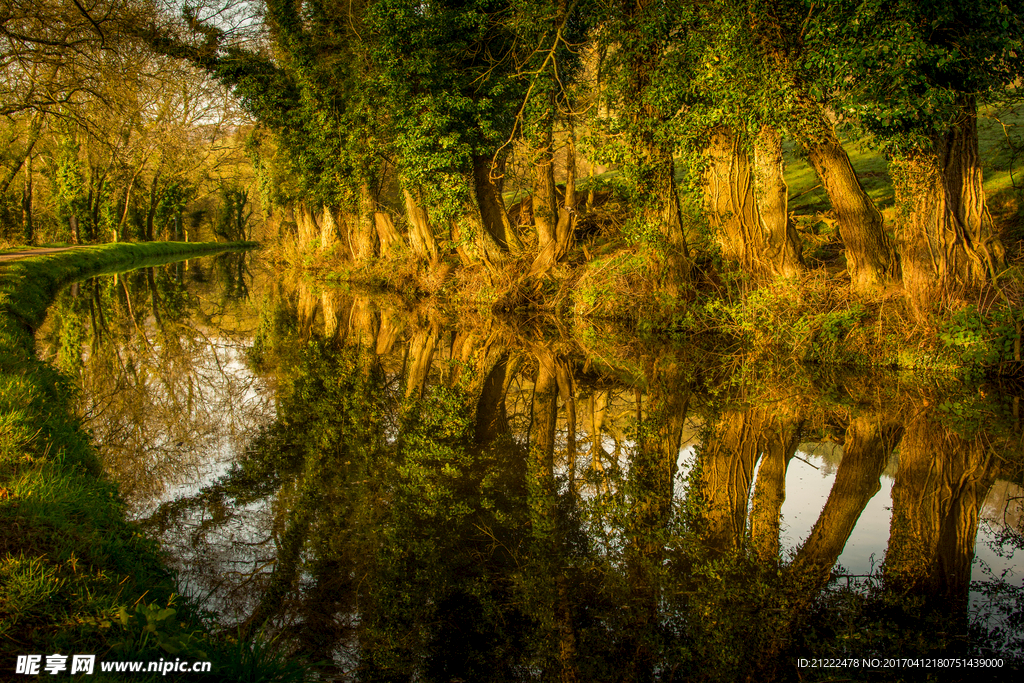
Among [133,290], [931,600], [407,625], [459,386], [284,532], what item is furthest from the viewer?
[133,290]

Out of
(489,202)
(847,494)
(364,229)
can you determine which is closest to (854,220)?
(847,494)

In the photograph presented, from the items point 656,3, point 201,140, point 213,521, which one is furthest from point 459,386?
point 201,140

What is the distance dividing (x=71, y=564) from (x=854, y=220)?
39.4 feet

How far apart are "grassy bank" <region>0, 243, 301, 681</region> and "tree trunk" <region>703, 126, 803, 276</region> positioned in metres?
11.1

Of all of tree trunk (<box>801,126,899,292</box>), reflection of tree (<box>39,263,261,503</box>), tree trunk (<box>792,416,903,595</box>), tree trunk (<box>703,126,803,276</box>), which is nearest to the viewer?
tree trunk (<box>792,416,903,595</box>)

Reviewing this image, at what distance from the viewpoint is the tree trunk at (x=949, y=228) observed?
35.6ft

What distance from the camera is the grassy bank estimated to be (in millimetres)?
3414

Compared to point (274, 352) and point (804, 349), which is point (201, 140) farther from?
point (804, 349)

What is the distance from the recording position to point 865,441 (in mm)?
7949

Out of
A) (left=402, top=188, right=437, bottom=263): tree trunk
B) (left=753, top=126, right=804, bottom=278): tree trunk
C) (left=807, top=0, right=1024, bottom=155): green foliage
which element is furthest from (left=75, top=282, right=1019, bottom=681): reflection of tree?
(left=402, top=188, right=437, bottom=263): tree trunk

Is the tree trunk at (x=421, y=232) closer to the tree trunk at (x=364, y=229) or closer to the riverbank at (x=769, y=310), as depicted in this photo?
the riverbank at (x=769, y=310)

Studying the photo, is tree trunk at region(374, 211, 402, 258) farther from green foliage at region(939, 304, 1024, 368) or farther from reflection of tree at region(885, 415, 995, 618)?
reflection of tree at region(885, 415, 995, 618)

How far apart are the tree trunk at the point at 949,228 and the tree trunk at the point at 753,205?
81.0 inches

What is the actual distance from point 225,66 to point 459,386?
2402cm
